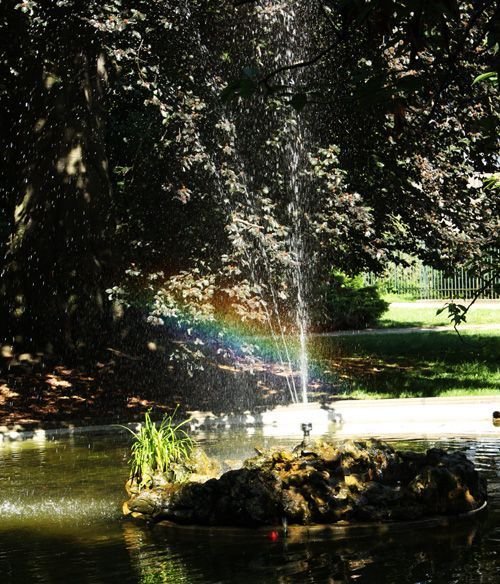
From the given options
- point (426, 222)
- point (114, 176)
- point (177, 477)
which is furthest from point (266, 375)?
point (177, 477)

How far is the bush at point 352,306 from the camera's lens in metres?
25.3

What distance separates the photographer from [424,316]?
2717 centimetres

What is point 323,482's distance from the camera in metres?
7.29

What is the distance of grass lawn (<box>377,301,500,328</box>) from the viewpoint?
25.3 meters

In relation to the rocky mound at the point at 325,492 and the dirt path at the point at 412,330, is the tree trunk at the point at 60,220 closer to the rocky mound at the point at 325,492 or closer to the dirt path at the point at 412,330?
the dirt path at the point at 412,330

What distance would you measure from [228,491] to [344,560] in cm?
139

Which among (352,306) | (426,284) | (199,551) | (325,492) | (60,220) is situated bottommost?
(199,551)

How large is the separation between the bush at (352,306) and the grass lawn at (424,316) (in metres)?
0.45

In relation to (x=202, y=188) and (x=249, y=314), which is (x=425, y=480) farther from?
(x=202, y=188)

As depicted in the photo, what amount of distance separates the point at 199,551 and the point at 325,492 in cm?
114

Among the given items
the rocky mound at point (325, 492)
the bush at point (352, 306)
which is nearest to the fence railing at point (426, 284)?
the bush at point (352, 306)

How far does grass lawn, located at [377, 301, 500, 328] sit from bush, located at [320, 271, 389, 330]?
0.45 meters

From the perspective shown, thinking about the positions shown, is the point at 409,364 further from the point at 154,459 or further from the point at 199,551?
the point at 199,551

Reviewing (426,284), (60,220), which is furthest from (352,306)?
(60,220)
